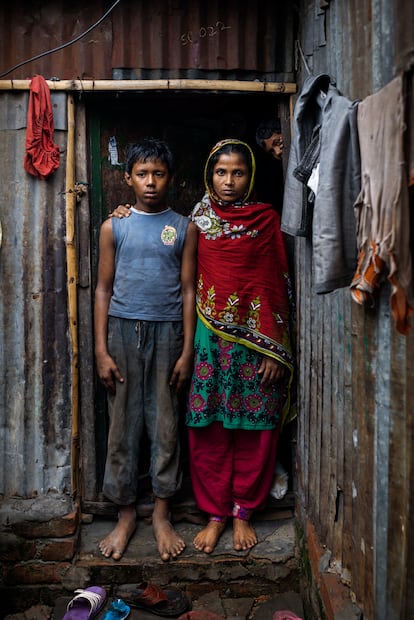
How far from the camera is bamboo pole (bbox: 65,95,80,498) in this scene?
10.8ft

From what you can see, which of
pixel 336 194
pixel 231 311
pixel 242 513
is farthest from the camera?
pixel 242 513

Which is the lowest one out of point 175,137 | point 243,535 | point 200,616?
point 200,616

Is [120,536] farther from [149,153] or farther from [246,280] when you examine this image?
[149,153]

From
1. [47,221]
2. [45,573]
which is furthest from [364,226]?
[45,573]

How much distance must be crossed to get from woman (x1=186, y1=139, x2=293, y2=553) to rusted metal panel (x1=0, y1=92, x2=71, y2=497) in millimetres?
755

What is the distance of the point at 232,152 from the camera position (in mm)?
3301

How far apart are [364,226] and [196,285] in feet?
5.20

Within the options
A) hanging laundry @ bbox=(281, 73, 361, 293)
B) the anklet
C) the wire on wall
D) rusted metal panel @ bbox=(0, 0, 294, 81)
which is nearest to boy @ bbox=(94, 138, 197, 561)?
the anklet

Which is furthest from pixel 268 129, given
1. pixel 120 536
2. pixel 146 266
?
pixel 120 536

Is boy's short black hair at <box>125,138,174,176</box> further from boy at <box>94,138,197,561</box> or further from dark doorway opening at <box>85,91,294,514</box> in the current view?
dark doorway opening at <box>85,91,294,514</box>

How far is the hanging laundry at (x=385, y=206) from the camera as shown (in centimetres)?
176

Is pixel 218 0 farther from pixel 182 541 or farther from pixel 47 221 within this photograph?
pixel 182 541

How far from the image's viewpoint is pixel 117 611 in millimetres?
3059

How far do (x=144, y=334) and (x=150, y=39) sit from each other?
161 centimetres
